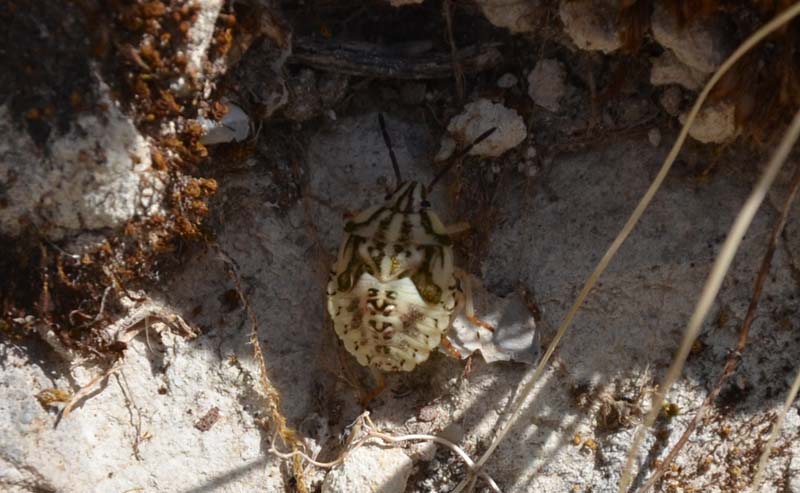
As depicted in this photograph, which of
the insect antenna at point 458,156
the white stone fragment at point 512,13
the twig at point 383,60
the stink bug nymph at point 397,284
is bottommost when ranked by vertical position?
the stink bug nymph at point 397,284

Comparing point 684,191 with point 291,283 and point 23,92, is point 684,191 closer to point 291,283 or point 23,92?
point 291,283

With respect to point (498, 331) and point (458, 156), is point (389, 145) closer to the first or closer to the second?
point (458, 156)

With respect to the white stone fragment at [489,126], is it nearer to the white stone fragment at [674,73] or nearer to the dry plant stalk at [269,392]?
the white stone fragment at [674,73]

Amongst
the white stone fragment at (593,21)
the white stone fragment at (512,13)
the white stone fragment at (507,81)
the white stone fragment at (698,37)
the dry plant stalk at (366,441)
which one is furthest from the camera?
the white stone fragment at (507,81)

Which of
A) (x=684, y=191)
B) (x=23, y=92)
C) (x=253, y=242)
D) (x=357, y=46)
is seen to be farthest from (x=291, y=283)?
(x=684, y=191)

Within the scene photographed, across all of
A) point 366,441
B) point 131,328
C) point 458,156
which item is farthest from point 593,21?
point 131,328

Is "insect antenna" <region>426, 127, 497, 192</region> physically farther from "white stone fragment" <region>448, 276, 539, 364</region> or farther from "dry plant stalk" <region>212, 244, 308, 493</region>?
"dry plant stalk" <region>212, 244, 308, 493</region>

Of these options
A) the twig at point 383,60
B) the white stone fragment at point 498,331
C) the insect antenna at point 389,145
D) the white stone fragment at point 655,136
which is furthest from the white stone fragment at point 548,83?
the white stone fragment at point 498,331

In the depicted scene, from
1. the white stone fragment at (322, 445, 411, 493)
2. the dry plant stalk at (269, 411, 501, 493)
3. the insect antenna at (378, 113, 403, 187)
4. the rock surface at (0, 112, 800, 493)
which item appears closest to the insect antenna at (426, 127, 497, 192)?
the insect antenna at (378, 113, 403, 187)
